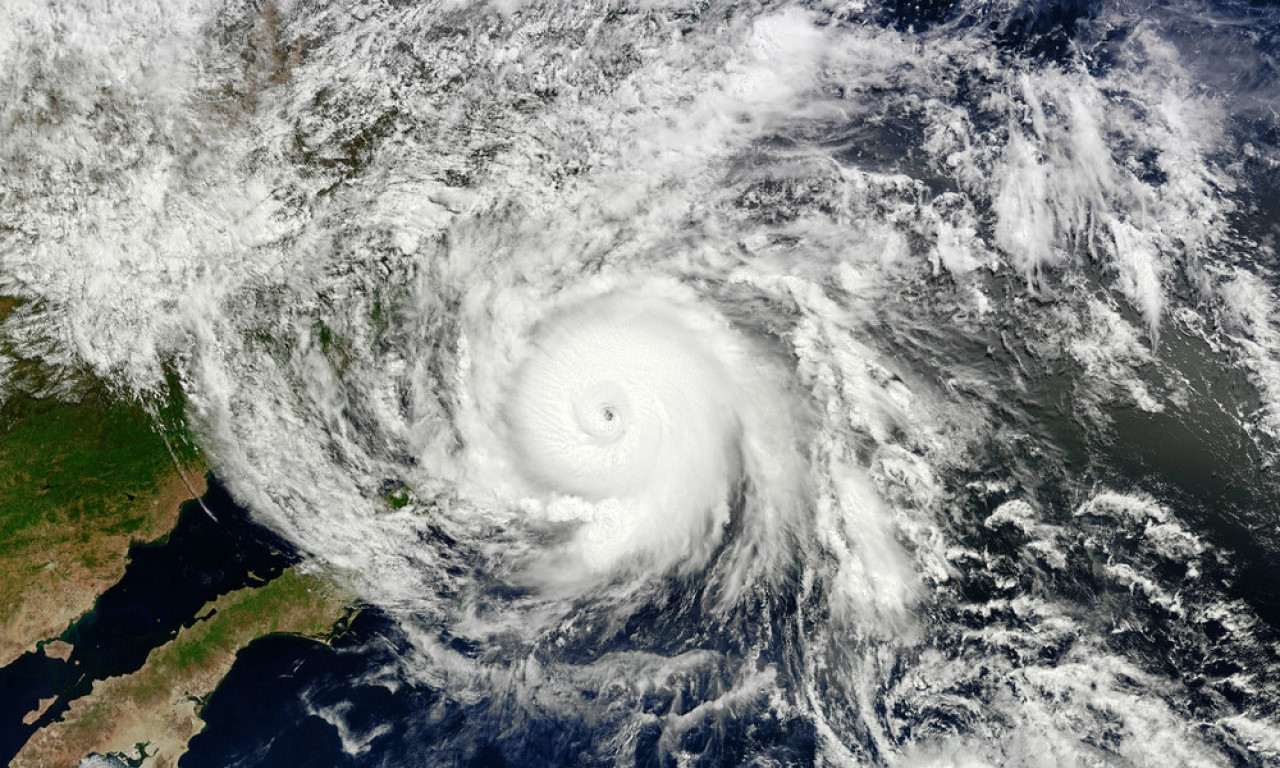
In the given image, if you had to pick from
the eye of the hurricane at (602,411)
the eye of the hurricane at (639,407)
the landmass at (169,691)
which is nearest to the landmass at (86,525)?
the landmass at (169,691)

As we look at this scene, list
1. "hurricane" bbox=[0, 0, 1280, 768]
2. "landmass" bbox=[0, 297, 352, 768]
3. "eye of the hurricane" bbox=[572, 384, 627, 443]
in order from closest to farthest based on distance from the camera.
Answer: "hurricane" bbox=[0, 0, 1280, 768] < "eye of the hurricane" bbox=[572, 384, 627, 443] < "landmass" bbox=[0, 297, 352, 768]

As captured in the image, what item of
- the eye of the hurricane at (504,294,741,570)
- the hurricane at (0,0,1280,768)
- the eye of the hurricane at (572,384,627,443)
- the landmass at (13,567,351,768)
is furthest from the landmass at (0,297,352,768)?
the eye of the hurricane at (572,384,627,443)

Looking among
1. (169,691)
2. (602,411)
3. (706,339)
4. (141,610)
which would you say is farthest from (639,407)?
(169,691)

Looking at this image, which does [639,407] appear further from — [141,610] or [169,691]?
[169,691]

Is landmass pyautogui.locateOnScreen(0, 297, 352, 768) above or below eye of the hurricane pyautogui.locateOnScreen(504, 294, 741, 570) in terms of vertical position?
below

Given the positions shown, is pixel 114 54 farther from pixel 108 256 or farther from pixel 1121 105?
pixel 1121 105

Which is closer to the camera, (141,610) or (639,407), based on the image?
(639,407)

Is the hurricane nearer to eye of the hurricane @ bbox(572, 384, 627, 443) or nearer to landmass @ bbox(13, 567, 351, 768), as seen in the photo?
eye of the hurricane @ bbox(572, 384, 627, 443)

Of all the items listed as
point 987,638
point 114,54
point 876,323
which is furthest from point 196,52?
point 987,638
